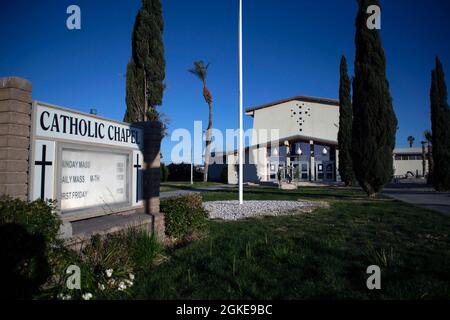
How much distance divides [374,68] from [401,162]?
28478 mm

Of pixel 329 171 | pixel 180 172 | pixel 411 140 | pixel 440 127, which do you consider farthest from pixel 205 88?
pixel 411 140

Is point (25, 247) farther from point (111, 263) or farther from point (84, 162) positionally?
point (84, 162)

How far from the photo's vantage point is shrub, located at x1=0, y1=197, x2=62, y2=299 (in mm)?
2527

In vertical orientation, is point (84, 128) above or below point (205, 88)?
below

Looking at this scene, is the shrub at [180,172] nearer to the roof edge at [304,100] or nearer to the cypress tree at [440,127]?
the roof edge at [304,100]

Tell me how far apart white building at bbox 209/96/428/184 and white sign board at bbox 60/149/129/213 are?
85.6 feet

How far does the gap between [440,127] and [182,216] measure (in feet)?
70.0

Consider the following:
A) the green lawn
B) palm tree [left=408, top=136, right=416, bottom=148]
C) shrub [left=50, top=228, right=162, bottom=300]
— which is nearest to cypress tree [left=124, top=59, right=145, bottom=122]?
the green lawn

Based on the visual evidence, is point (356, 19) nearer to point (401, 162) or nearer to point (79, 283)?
point (79, 283)

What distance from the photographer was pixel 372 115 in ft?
48.5

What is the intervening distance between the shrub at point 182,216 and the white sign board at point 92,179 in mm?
986

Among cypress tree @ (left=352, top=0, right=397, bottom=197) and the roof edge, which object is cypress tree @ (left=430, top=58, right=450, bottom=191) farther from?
the roof edge
